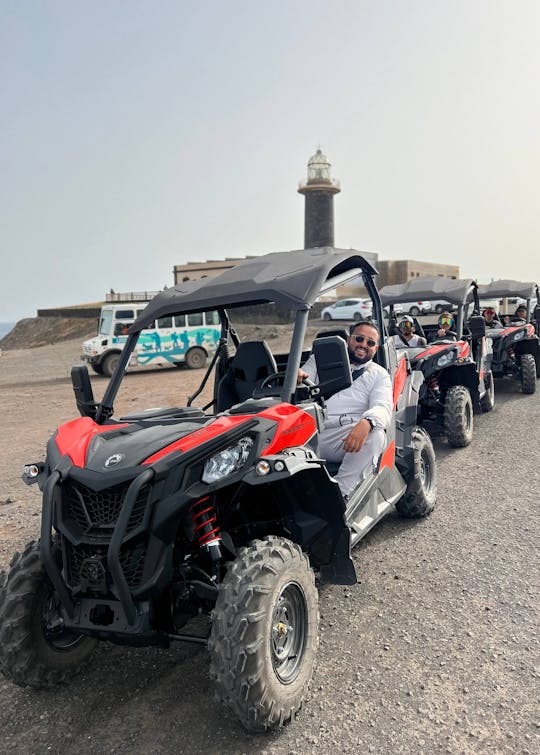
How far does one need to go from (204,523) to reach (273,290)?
1.48m

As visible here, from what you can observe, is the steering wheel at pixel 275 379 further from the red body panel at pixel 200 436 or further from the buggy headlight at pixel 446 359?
the buggy headlight at pixel 446 359

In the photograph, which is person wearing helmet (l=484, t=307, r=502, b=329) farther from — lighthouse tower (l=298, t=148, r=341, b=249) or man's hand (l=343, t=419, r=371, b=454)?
lighthouse tower (l=298, t=148, r=341, b=249)

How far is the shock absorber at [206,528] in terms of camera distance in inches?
112

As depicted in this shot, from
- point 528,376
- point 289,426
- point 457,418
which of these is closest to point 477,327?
point 457,418

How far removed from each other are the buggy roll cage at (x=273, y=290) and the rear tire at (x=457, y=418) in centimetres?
393

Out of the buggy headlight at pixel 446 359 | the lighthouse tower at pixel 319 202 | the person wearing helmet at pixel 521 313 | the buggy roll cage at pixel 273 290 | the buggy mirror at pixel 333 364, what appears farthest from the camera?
the lighthouse tower at pixel 319 202

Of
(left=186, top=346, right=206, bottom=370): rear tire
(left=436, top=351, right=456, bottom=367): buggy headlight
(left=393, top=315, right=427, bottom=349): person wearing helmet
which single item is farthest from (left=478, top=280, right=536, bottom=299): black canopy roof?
(left=186, top=346, right=206, bottom=370): rear tire

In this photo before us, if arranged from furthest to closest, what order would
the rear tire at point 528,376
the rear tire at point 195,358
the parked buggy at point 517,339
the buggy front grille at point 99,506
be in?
the rear tire at point 195,358 → the rear tire at point 528,376 → the parked buggy at point 517,339 → the buggy front grille at point 99,506

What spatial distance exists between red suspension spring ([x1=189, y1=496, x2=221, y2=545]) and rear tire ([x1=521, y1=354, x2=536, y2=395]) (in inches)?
400

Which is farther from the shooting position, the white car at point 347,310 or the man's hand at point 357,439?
the white car at point 347,310

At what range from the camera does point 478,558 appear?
15.3 feet

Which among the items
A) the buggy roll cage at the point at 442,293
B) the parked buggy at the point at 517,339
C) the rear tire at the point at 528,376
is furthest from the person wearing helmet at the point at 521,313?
the buggy roll cage at the point at 442,293

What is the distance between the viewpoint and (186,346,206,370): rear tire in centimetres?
2123

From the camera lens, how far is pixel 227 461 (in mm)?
2893
